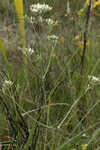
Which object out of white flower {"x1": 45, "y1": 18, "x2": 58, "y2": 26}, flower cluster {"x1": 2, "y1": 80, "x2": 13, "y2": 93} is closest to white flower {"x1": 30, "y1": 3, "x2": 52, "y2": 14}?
white flower {"x1": 45, "y1": 18, "x2": 58, "y2": 26}

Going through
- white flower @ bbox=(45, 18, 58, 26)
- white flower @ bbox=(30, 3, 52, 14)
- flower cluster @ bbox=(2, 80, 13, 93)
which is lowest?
flower cluster @ bbox=(2, 80, 13, 93)

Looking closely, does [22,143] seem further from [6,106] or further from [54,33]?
[54,33]

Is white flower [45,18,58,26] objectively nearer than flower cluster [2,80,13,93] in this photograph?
No

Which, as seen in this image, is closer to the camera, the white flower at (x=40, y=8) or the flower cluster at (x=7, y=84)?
the flower cluster at (x=7, y=84)

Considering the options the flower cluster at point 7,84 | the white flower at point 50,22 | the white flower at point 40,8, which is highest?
the white flower at point 40,8

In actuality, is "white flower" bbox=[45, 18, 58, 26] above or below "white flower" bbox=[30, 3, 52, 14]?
below

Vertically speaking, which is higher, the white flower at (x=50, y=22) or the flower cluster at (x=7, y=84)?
the white flower at (x=50, y=22)

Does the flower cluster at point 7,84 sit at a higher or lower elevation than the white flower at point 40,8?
lower

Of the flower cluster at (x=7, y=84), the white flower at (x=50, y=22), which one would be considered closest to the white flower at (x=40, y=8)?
the white flower at (x=50, y=22)

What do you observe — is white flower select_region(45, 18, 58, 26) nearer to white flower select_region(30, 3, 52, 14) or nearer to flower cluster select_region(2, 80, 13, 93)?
white flower select_region(30, 3, 52, 14)

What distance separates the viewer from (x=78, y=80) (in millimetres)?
1265

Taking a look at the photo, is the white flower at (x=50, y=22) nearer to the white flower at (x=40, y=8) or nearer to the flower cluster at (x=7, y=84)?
the white flower at (x=40, y=8)

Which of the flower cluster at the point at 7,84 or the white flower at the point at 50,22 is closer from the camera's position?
the flower cluster at the point at 7,84

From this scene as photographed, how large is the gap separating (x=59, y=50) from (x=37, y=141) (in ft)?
2.47
